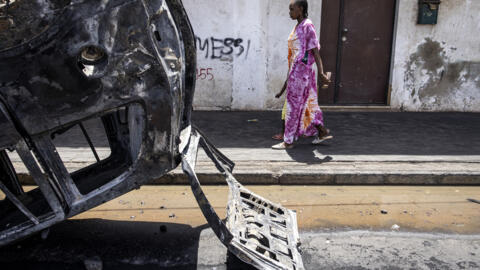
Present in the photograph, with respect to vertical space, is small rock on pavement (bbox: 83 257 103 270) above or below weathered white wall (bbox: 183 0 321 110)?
below

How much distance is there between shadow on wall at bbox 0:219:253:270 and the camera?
2650 mm

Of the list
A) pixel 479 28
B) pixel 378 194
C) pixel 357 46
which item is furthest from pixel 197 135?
pixel 479 28

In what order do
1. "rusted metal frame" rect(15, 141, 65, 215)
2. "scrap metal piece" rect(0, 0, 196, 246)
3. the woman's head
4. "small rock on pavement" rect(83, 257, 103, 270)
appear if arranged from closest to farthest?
1. "scrap metal piece" rect(0, 0, 196, 246)
2. "rusted metal frame" rect(15, 141, 65, 215)
3. "small rock on pavement" rect(83, 257, 103, 270)
4. the woman's head

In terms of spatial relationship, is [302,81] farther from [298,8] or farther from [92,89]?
[92,89]

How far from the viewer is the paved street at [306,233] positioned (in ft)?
8.85

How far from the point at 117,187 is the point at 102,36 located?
2.96ft

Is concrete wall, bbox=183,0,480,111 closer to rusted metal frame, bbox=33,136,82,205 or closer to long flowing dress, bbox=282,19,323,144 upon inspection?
long flowing dress, bbox=282,19,323,144

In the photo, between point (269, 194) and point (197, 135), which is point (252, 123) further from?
point (197, 135)

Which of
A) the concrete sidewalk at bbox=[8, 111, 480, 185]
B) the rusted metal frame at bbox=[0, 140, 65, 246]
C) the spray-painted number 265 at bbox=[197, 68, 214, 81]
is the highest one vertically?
the spray-painted number 265 at bbox=[197, 68, 214, 81]

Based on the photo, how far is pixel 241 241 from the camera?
8.50 ft

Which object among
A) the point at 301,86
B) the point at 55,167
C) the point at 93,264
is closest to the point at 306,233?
the point at 93,264

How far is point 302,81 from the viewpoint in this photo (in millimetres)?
4855

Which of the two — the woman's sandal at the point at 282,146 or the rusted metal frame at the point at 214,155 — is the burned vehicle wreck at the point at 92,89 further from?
the woman's sandal at the point at 282,146

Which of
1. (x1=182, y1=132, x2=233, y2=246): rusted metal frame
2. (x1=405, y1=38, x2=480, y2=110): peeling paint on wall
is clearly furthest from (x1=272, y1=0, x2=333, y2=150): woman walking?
(x1=405, y1=38, x2=480, y2=110): peeling paint on wall
